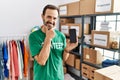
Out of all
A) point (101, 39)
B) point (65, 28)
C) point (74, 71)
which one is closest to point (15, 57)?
point (65, 28)

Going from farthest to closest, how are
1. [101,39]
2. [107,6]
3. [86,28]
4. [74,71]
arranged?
[74,71] < [86,28] < [101,39] < [107,6]

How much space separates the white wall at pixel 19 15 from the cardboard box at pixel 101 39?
4.88 ft

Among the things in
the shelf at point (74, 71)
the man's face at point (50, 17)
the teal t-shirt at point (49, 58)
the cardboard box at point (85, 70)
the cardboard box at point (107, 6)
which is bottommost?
the shelf at point (74, 71)

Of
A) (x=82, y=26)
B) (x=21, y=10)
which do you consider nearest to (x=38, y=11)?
(x=21, y=10)

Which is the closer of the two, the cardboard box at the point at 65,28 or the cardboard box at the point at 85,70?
the cardboard box at the point at 85,70

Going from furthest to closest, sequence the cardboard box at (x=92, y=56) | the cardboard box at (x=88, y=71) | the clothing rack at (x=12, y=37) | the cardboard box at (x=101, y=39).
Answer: the clothing rack at (x=12, y=37) → the cardboard box at (x=88, y=71) → the cardboard box at (x=92, y=56) → the cardboard box at (x=101, y=39)

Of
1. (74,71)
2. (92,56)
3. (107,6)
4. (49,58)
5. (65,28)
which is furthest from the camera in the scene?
(74,71)

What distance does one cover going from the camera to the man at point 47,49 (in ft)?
3.75

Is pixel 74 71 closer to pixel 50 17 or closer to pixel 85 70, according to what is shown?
pixel 85 70

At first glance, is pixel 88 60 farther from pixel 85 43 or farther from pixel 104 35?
pixel 104 35

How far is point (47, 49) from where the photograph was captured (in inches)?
44.6

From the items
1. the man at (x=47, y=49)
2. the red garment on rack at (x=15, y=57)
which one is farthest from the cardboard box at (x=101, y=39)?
the red garment on rack at (x=15, y=57)

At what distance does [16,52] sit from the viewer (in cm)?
276

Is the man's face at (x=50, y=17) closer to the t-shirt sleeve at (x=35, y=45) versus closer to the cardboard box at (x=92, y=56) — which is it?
the t-shirt sleeve at (x=35, y=45)
